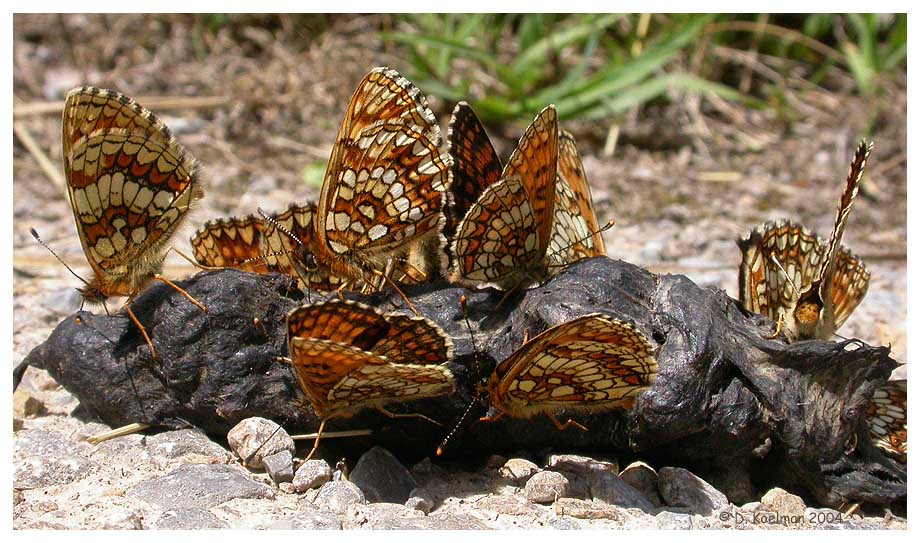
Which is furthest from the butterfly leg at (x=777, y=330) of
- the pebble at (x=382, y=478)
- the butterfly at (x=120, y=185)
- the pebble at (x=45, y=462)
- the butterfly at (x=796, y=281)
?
the pebble at (x=45, y=462)

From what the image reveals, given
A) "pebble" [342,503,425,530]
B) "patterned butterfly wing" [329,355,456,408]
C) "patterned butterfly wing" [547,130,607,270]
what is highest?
"patterned butterfly wing" [547,130,607,270]

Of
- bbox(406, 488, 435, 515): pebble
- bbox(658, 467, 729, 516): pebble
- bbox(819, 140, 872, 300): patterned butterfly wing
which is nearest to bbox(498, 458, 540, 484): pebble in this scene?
bbox(406, 488, 435, 515): pebble

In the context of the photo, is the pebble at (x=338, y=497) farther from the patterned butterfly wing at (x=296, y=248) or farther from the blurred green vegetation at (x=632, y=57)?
the blurred green vegetation at (x=632, y=57)

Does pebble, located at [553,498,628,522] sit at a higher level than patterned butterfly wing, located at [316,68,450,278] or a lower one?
lower

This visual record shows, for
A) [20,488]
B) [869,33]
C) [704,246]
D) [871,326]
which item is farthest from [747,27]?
[20,488]

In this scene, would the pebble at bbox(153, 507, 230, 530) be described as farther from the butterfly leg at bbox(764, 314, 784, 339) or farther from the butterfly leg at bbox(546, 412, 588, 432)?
the butterfly leg at bbox(764, 314, 784, 339)
